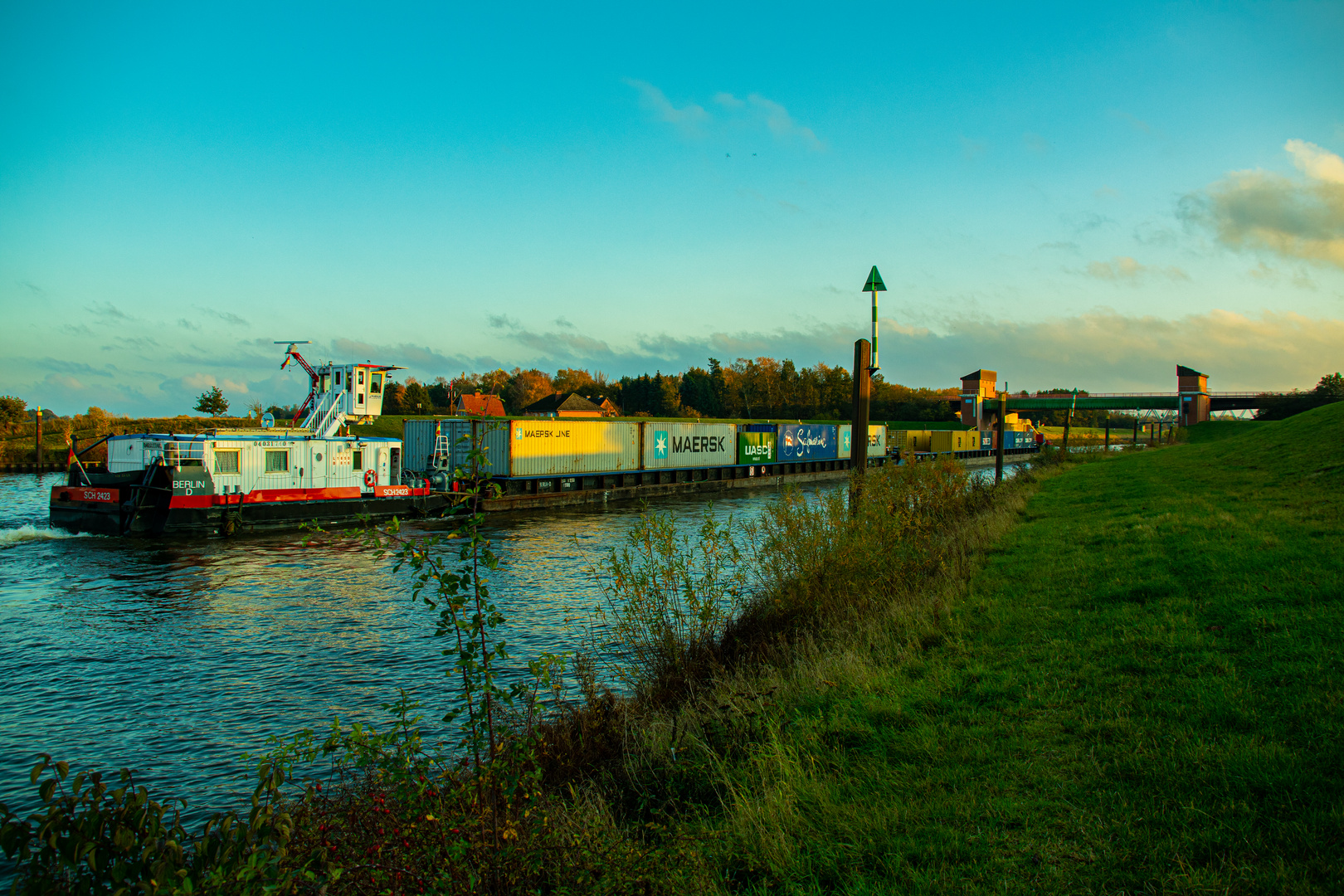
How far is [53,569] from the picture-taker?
1945 cm

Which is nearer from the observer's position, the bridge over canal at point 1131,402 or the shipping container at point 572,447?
the shipping container at point 572,447

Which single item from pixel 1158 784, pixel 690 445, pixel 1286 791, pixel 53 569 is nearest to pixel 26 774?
pixel 1158 784

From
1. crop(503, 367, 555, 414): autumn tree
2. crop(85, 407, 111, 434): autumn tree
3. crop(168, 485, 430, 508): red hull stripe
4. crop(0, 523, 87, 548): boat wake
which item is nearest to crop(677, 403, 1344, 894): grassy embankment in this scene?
crop(168, 485, 430, 508): red hull stripe

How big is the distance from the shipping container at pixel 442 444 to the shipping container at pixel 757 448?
18641 millimetres

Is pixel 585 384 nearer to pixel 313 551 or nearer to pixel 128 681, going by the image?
pixel 313 551

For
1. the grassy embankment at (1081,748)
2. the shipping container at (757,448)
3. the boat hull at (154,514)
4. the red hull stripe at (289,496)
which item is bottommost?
the boat hull at (154,514)

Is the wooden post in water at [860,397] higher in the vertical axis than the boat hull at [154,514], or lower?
higher

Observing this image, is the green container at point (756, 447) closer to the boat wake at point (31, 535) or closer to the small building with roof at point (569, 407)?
the boat wake at point (31, 535)

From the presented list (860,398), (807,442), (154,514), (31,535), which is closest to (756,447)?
(807,442)

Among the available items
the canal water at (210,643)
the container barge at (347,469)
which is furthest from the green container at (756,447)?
the canal water at (210,643)

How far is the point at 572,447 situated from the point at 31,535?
21.1 meters

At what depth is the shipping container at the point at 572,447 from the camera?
3444 cm

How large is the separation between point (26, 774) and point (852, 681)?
9.43 metres

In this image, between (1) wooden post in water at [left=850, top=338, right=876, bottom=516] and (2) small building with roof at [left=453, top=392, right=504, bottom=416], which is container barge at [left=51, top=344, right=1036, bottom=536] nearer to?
(1) wooden post in water at [left=850, top=338, right=876, bottom=516]
